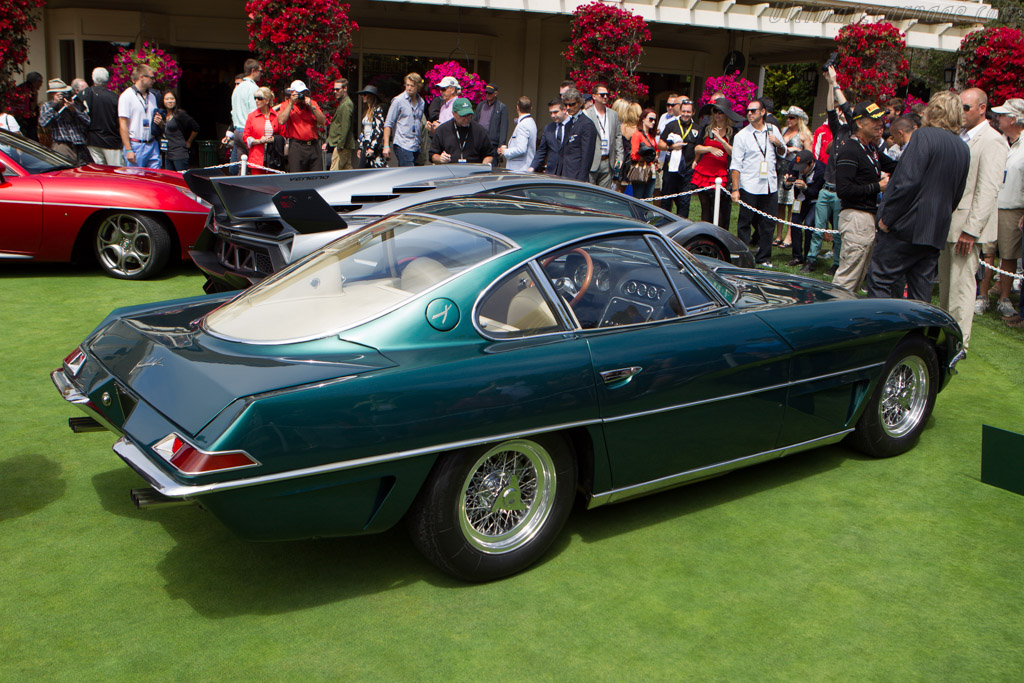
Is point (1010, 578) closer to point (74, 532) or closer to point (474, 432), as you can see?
point (474, 432)

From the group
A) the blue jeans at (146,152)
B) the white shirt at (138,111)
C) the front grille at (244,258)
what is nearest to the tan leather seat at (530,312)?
the front grille at (244,258)

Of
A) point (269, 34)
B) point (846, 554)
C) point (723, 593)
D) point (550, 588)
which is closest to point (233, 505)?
point (550, 588)

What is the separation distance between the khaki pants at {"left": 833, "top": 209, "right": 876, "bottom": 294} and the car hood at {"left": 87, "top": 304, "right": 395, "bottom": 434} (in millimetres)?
5957

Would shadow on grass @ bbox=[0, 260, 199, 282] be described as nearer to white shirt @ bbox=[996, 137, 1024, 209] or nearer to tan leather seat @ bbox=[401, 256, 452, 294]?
tan leather seat @ bbox=[401, 256, 452, 294]

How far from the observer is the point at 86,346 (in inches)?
151

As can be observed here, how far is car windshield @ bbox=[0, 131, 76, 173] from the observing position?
8.48m

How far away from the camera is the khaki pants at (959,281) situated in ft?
23.7

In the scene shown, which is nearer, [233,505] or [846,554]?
[233,505]

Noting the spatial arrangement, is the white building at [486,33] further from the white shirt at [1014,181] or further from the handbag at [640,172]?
the white shirt at [1014,181]

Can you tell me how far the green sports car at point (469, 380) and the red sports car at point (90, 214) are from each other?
15.5ft

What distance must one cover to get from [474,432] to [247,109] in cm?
1107

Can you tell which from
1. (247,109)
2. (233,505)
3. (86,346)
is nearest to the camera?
(233,505)

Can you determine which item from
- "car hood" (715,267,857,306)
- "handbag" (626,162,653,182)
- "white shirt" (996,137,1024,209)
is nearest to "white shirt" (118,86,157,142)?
"handbag" (626,162,653,182)

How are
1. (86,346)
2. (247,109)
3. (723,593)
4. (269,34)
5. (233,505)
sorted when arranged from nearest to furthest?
(233,505) < (723,593) < (86,346) < (269,34) < (247,109)
